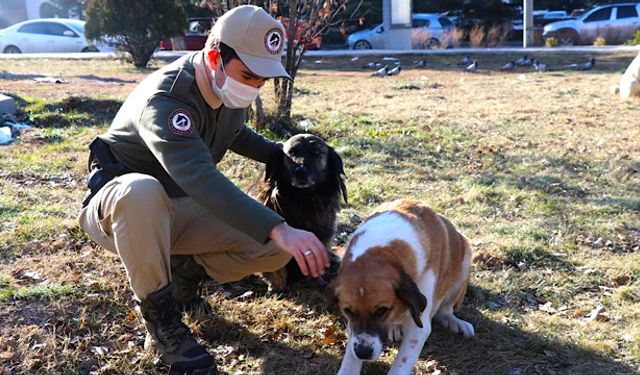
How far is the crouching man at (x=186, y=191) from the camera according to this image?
2797mm

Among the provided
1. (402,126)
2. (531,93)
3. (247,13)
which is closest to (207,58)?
(247,13)

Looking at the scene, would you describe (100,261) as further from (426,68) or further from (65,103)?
(426,68)

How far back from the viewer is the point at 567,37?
88.9ft

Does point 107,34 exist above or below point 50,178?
above

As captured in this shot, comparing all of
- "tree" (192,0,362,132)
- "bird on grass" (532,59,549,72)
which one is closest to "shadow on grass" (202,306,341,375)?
"tree" (192,0,362,132)

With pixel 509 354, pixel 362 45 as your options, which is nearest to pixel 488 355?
pixel 509 354

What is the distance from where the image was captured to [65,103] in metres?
10.3

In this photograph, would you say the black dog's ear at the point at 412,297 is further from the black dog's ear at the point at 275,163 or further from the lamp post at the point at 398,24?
the lamp post at the point at 398,24

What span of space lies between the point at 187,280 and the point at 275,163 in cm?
106

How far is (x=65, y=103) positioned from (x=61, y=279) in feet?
22.3

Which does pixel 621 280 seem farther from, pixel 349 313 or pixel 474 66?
pixel 474 66

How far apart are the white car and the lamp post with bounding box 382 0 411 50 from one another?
1161 centimetres

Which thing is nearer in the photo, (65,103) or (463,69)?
(65,103)

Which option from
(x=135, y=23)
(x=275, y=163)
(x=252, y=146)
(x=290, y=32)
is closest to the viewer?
(x=252, y=146)
